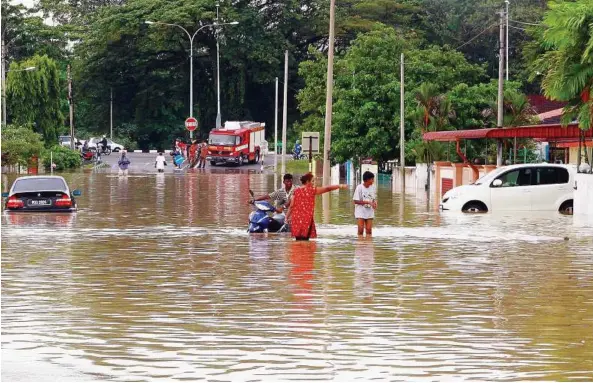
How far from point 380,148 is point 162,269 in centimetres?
4745

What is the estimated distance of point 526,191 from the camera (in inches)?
1555

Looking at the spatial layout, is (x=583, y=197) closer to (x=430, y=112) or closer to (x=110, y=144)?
(x=430, y=112)

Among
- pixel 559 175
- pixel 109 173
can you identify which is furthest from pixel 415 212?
pixel 109 173

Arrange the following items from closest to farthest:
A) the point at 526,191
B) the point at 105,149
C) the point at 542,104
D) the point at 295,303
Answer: the point at 295,303, the point at 526,191, the point at 542,104, the point at 105,149

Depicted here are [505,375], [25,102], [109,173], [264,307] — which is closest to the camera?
[505,375]

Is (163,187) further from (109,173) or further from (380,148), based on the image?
(109,173)

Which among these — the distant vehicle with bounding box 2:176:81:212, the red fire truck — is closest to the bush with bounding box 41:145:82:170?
the red fire truck

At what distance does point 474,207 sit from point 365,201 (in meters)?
12.7

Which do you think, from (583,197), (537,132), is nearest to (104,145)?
(537,132)

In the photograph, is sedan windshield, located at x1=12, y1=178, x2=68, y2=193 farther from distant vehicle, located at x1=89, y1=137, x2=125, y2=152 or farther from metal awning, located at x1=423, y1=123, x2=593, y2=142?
distant vehicle, located at x1=89, y1=137, x2=125, y2=152

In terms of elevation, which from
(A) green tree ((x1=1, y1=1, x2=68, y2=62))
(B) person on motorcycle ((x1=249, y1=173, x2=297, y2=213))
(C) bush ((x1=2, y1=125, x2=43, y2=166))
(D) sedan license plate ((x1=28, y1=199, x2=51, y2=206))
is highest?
(A) green tree ((x1=1, y1=1, x2=68, y2=62))

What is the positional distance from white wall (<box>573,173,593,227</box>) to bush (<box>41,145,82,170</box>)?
53.5 metres

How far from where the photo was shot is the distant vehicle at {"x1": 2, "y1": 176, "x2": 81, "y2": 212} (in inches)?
1431

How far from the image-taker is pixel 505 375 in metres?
11.6
